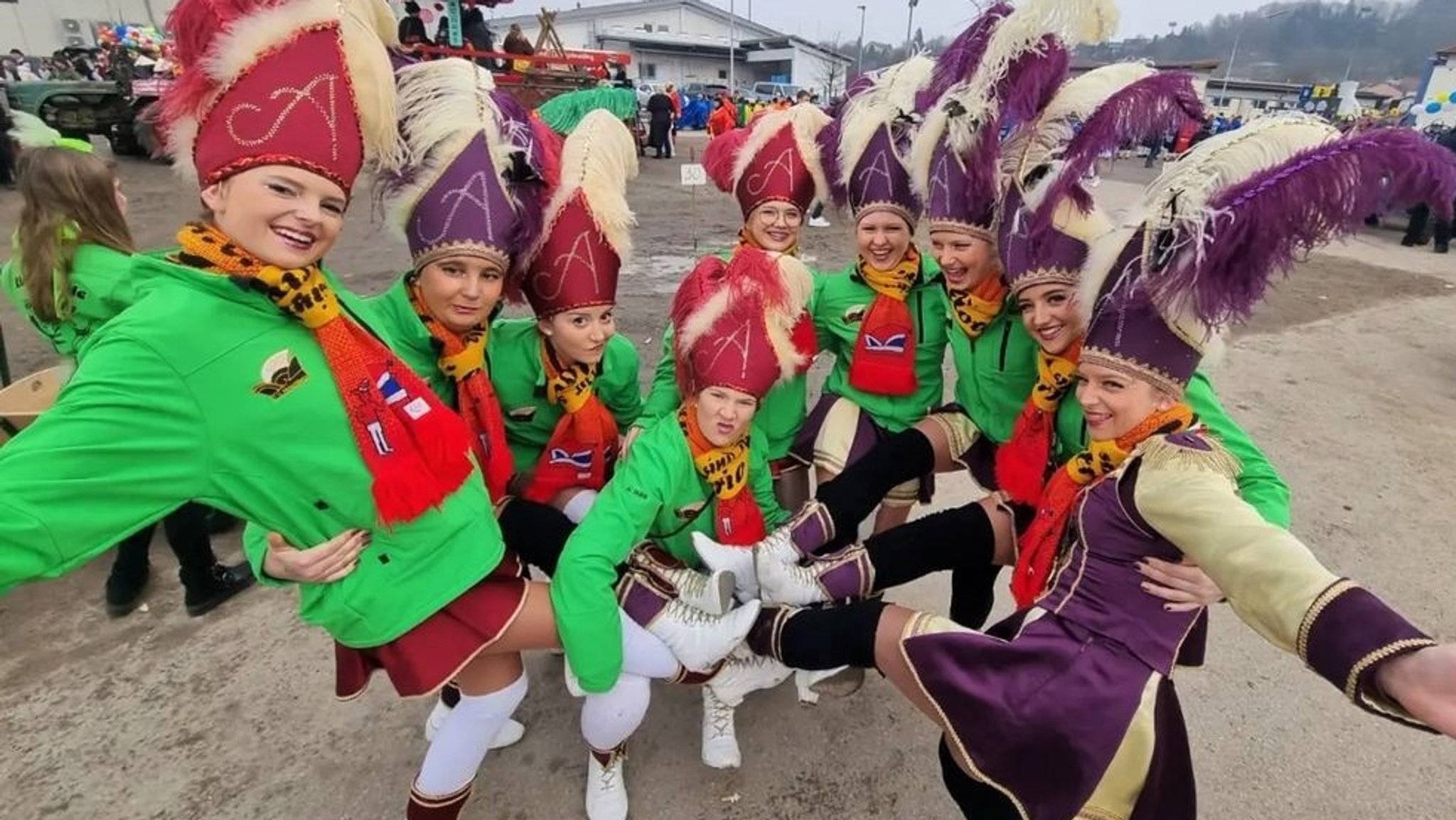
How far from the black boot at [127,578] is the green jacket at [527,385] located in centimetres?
176

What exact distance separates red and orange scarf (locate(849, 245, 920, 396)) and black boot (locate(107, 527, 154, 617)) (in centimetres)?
297

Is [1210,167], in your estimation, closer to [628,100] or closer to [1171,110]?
[1171,110]

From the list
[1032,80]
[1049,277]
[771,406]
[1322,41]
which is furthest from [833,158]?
[1322,41]

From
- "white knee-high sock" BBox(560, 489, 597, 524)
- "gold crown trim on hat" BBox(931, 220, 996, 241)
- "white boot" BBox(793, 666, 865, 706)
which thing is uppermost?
"gold crown trim on hat" BBox(931, 220, 996, 241)

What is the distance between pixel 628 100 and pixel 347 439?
6.28 feet

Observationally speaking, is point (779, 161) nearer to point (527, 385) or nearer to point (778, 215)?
point (778, 215)

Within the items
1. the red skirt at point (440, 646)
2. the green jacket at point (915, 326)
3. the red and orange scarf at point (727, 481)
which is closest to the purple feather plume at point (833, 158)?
the green jacket at point (915, 326)

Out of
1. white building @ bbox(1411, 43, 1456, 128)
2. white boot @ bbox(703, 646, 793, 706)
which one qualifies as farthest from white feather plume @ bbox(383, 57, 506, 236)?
white building @ bbox(1411, 43, 1456, 128)

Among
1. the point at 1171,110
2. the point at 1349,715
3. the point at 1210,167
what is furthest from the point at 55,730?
the point at 1349,715

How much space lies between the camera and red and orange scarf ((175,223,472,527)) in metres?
1.38

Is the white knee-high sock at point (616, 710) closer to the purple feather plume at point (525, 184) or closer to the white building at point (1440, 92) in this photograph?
the purple feather plume at point (525, 184)

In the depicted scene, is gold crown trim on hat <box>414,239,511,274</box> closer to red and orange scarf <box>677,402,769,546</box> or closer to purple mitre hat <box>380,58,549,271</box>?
purple mitre hat <box>380,58,549,271</box>

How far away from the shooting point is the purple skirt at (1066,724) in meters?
1.59

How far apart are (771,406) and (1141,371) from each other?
4.11ft
